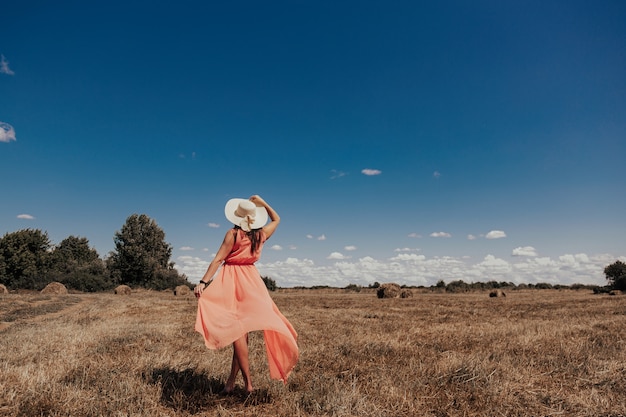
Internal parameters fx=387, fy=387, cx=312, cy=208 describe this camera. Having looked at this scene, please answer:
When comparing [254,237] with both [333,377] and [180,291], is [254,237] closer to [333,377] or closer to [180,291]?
[333,377]

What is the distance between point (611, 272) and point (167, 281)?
55178mm

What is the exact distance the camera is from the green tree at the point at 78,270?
43.4 meters

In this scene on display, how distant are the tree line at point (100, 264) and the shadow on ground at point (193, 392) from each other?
44467mm

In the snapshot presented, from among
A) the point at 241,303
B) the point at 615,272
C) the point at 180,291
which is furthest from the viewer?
the point at 615,272

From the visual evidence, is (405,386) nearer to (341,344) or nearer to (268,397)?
(268,397)

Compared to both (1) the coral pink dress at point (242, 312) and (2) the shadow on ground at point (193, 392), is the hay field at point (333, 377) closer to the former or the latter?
(2) the shadow on ground at point (193, 392)

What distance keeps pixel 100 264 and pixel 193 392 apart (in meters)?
59.6

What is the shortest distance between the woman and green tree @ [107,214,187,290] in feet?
179

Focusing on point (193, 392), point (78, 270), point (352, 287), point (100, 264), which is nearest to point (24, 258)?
point (78, 270)

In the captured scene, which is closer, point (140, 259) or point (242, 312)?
point (242, 312)

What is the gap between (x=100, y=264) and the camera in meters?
56.2

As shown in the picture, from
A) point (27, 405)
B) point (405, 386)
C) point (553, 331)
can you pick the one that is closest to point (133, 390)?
point (27, 405)

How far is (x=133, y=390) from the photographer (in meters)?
4.49

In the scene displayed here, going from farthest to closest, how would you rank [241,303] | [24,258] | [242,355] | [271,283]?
[271,283] < [24,258] < [241,303] < [242,355]
